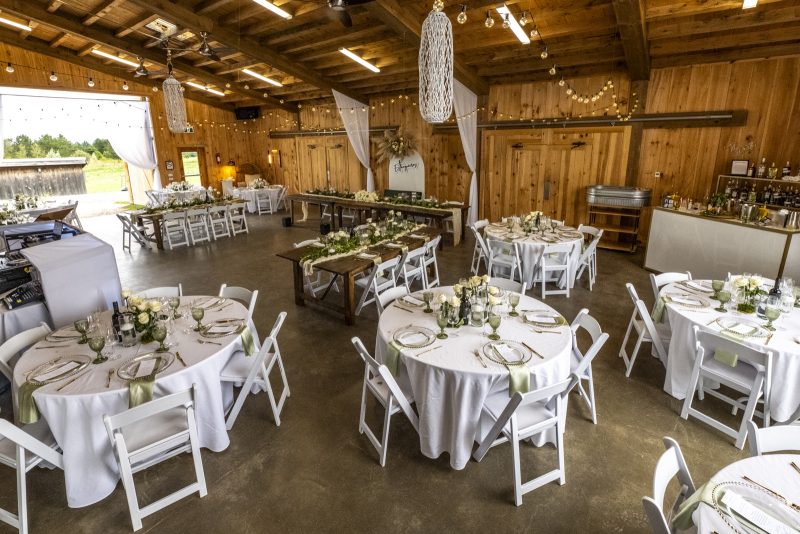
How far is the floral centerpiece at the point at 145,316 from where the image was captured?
9.56 ft

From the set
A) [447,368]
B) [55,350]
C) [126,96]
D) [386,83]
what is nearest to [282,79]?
[386,83]

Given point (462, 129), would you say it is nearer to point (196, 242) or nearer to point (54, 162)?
point (196, 242)

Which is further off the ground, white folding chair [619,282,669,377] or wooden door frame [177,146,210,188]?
wooden door frame [177,146,210,188]

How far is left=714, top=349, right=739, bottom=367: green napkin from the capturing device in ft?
9.58

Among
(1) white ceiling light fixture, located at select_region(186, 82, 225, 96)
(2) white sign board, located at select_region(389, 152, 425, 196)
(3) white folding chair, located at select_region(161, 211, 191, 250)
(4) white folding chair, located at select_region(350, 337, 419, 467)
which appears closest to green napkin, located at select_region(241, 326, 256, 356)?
(4) white folding chair, located at select_region(350, 337, 419, 467)

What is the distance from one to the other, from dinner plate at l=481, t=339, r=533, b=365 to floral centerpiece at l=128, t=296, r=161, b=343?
2335 mm

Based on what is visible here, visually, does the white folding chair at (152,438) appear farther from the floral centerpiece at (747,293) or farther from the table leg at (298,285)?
the floral centerpiece at (747,293)

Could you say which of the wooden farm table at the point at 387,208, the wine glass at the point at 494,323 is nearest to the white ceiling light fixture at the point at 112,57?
the wooden farm table at the point at 387,208

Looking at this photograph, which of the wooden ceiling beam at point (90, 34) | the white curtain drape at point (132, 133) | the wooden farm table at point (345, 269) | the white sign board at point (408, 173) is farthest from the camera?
the white curtain drape at point (132, 133)

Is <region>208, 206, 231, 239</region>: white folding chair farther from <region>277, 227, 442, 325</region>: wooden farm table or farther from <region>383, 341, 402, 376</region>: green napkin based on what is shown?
<region>383, 341, 402, 376</region>: green napkin

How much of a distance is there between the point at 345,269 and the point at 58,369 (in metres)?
2.69

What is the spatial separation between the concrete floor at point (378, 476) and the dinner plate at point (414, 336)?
0.76m

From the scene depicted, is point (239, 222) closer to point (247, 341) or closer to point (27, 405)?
point (247, 341)

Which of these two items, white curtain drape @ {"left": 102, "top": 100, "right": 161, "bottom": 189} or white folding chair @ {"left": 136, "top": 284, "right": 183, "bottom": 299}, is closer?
white folding chair @ {"left": 136, "top": 284, "right": 183, "bottom": 299}
